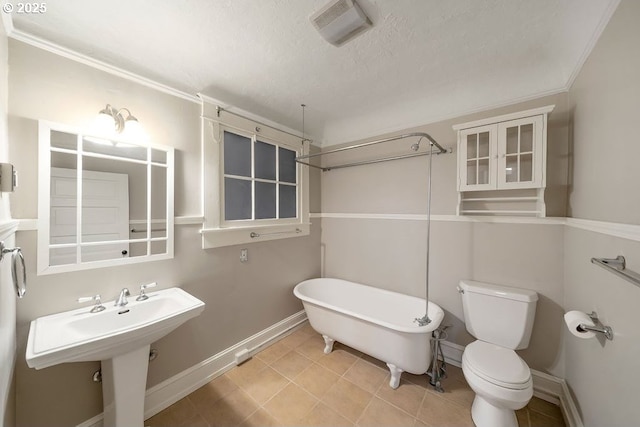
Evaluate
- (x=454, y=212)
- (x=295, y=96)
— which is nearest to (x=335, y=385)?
(x=454, y=212)

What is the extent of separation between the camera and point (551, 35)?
1308 millimetres

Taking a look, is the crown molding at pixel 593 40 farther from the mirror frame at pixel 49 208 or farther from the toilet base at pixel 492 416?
the mirror frame at pixel 49 208

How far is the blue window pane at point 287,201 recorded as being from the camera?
2.52 m

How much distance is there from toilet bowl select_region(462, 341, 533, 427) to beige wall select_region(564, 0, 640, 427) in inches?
11.6

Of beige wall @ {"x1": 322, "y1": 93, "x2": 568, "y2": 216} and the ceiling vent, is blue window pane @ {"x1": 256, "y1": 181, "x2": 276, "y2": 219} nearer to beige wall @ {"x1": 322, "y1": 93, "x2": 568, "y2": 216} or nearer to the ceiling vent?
beige wall @ {"x1": 322, "y1": 93, "x2": 568, "y2": 216}

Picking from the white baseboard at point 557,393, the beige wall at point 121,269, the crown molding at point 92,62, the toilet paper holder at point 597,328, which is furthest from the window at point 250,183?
the white baseboard at point 557,393

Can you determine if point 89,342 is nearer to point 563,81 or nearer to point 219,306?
point 219,306

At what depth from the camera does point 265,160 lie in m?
2.33

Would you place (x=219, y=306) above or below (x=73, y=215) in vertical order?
below

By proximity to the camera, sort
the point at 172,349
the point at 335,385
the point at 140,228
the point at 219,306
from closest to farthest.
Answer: the point at 140,228
the point at 172,349
the point at 335,385
the point at 219,306

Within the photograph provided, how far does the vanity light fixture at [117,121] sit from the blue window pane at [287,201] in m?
1.33

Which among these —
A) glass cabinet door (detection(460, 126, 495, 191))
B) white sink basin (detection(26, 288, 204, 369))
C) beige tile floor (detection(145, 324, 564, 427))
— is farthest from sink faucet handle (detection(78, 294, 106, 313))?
glass cabinet door (detection(460, 126, 495, 191))

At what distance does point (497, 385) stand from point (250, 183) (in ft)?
7.67

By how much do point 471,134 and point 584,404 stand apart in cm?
183
